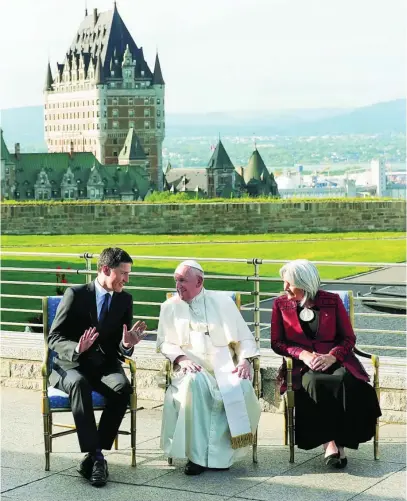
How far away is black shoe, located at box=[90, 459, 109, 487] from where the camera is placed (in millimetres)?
4383

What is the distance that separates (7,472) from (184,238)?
41.3 m

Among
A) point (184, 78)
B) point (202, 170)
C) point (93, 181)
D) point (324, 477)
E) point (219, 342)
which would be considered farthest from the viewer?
point (184, 78)

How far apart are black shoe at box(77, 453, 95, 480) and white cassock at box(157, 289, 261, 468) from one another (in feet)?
1.02

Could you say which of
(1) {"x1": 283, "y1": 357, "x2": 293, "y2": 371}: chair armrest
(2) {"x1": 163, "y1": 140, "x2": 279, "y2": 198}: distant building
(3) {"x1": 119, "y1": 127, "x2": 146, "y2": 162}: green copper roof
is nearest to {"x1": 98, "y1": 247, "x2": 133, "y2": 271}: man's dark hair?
(1) {"x1": 283, "y1": 357, "x2": 293, "y2": 371}: chair armrest

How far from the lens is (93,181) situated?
136125mm

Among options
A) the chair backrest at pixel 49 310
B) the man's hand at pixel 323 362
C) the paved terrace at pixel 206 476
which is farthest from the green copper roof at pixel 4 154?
the man's hand at pixel 323 362

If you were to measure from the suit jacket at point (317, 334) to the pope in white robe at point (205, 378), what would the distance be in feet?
0.45

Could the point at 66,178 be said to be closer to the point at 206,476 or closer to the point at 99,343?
the point at 99,343

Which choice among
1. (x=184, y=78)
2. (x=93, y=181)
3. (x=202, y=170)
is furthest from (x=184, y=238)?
(x=184, y=78)

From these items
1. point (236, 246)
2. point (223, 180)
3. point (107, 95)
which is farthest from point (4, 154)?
point (236, 246)

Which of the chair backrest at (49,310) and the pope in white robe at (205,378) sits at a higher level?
the chair backrest at (49,310)

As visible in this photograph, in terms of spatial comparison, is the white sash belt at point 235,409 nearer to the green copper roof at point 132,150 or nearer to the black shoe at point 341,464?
the black shoe at point 341,464

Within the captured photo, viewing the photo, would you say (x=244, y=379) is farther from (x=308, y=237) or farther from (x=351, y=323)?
(x=308, y=237)

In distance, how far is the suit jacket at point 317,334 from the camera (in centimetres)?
469
